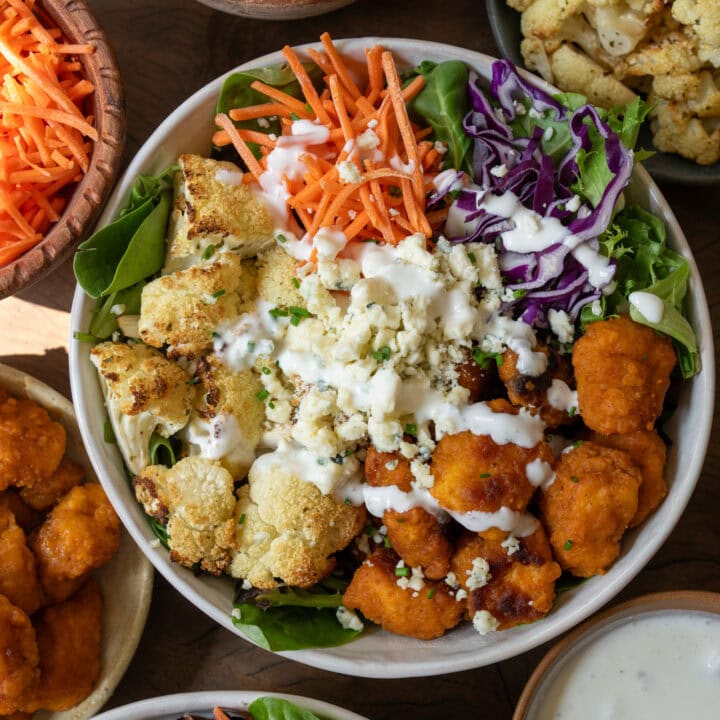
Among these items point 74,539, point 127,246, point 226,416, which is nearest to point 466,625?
point 226,416

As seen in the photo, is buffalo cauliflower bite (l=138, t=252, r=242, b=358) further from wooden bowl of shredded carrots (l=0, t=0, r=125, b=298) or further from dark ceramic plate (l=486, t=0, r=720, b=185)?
dark ceramic plate (l=486, t=0, r=720, b=185)

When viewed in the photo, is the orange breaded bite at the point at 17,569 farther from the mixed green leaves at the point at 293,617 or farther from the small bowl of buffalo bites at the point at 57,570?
the mixed green leaves at the point at 293,617

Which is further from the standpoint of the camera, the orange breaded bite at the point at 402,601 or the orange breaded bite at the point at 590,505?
the orange breaded bite at the point at 402,601

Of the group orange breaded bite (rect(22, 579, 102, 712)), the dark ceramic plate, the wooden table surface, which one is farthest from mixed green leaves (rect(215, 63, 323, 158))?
orange breaded bite (rect(22, 579, 102, 712))

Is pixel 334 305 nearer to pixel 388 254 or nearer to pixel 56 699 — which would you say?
pixel 388 254

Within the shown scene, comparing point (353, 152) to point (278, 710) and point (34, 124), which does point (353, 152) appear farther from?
point (278, 710)

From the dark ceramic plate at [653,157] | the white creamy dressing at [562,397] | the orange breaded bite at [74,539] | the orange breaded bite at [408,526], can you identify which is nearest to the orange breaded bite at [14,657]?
the orange breaded bite at [74,539]

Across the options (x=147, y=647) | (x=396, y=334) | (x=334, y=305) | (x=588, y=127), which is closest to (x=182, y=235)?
(x=334, y=305)
